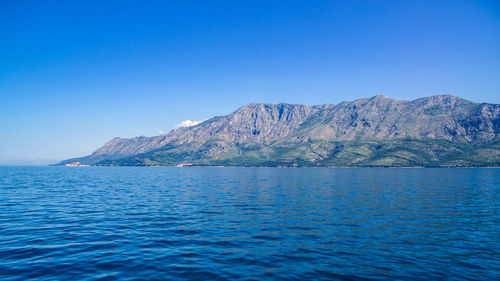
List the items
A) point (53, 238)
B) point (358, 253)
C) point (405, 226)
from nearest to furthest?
point (358, 253)
point (53, 238)
point (405, 226)

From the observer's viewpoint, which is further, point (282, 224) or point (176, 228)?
point (282, 224)

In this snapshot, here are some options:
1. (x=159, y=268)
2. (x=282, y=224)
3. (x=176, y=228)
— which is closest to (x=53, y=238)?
(x=176, y=228)

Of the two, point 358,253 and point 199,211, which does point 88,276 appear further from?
point 199,211

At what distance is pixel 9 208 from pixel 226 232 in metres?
42.6

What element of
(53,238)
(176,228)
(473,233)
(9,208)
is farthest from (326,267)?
(9,208)

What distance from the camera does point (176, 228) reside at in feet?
113

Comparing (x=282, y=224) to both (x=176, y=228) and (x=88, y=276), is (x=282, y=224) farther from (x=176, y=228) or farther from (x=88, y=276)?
(x=88, y=276)

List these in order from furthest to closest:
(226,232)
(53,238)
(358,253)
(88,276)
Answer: (226,232) < (53,238) < (358,253) < (88,276)

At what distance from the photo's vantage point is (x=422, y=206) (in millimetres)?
54406

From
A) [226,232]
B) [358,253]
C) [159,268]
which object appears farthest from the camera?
[226,232]

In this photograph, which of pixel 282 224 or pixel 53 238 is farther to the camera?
pixel 282 224

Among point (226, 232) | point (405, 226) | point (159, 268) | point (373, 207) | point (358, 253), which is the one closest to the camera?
point (159, 268)

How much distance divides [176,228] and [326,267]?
67.2 feet

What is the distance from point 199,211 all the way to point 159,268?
85.5 ft
